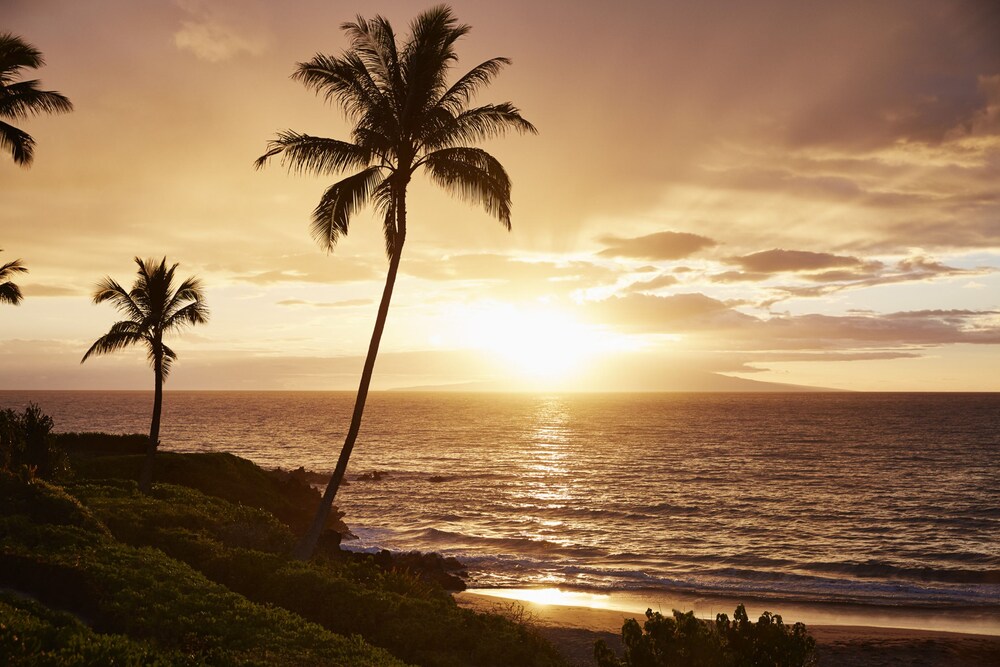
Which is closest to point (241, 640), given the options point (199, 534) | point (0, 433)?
point (199, 534)

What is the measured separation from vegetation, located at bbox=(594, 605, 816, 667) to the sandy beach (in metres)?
10.2

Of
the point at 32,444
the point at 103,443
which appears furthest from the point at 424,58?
the point at 103,443

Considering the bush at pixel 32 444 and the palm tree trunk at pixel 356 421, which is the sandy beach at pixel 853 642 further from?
the bush at pixel 32 444

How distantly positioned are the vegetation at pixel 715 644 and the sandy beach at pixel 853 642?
1017cm

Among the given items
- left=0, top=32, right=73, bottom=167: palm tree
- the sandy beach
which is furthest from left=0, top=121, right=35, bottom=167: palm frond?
the sandy beach

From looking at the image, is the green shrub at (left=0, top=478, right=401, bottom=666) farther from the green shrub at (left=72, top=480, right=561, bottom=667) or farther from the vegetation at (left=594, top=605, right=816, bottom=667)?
the vegetation at (left=594, top=605, right=816, bottom=667)

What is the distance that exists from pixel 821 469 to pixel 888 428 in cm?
7455

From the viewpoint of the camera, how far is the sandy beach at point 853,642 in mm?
22484

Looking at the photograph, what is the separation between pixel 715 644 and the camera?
10.7 metres

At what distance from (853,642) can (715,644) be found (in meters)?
17.9

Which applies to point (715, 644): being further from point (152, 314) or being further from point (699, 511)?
point (699, 511)

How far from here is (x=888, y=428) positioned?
14062 centimetres

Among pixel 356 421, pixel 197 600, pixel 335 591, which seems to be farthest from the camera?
pixel 356 421

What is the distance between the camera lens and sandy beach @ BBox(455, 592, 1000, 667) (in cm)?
2248
